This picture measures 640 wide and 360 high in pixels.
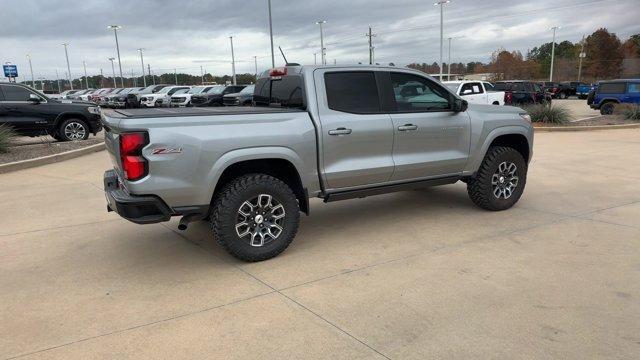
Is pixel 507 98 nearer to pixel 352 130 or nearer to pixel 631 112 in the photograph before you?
pixel 631 112

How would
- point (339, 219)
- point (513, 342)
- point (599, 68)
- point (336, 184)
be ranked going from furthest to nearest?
point (599, 68) → point (339, 219) → point (336, 184) → point (513, 342)

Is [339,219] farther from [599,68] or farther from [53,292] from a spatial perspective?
[599,68]

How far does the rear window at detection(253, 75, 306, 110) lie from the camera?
5.05 meters

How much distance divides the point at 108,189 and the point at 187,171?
1.03m

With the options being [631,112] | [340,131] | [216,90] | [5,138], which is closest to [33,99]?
[5,138]

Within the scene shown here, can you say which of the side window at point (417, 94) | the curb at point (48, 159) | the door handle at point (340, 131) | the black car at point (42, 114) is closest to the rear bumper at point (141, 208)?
the door handle at point (340, 131)

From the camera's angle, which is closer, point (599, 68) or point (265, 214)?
point (265, 214)

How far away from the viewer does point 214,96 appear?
88.2ft

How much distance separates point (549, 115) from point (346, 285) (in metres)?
15.1

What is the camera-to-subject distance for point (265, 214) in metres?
4.58

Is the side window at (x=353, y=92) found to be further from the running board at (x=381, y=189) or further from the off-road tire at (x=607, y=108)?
the off-road tire at (x=607, y=108)

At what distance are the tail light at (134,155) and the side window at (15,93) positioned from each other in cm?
1070

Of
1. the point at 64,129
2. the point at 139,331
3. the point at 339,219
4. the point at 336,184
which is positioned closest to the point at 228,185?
the point at 336,184

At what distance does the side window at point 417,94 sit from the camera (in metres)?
5.41
